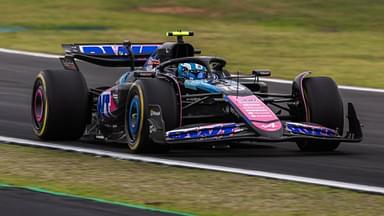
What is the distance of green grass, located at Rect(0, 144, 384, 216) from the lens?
26.8ft

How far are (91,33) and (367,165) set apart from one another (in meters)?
15.8

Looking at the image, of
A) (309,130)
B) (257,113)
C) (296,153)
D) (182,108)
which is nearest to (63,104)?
(182,108)

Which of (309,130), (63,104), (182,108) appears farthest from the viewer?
(63,104)

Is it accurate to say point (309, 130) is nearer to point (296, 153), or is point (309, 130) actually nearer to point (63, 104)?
point (296, 153)

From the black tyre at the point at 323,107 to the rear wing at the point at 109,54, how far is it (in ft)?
8.94

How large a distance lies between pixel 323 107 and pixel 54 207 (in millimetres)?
4681

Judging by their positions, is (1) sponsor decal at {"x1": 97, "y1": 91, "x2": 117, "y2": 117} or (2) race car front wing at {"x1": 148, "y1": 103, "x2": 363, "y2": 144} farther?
(1) sponsor decal at {"x1": 97, "y1": 91, "x2": 117, "y2": 117}

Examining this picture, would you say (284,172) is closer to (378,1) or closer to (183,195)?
(183,195)

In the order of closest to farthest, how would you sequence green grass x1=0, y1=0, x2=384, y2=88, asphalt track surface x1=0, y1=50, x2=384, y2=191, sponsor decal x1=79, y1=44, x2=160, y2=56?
asphalt track surface x1=0, y1=50, x2=384, y2=191, sponsor decal x1=79, y1=44, x2=160, y2=56, green grass x1=0, y1=0, x2=384, y2=88

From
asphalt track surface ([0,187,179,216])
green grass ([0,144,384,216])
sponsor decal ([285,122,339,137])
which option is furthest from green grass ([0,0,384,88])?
asphalt track surface ([0,187,179,216])

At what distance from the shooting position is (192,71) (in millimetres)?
11984

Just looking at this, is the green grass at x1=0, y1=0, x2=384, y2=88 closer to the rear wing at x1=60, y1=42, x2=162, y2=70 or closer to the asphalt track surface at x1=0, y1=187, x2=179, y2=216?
the rear wing at x1=60, y1=42, x2=162, y2=70

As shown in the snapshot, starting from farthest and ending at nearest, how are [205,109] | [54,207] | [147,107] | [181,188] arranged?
[205,109]
[147,107]
[181,188]
[54,207]

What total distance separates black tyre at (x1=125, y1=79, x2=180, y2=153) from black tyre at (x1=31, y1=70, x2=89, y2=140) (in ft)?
3.66
